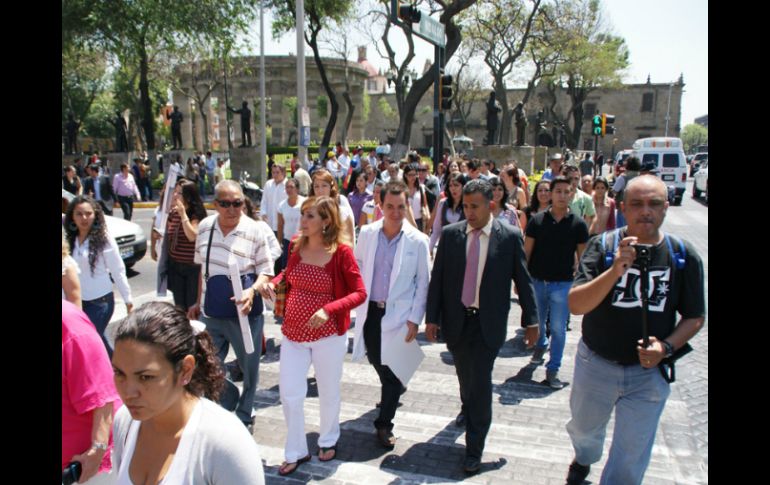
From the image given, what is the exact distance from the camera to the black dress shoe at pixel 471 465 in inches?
161

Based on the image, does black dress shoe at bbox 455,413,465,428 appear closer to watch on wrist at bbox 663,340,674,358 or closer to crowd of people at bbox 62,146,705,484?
crowd of people at bbox 62,146,705,484

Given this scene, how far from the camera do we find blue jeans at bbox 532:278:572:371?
18.5 feet

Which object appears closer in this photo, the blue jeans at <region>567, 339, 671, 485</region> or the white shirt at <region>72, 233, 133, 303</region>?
the blue jeans at <region>567, 339, 671, 485</region>

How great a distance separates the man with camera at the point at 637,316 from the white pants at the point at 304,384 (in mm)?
1758

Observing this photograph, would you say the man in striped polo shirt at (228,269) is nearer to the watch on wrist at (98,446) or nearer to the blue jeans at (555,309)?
the watch on wrist at (98,446)

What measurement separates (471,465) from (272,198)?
5.46 meters

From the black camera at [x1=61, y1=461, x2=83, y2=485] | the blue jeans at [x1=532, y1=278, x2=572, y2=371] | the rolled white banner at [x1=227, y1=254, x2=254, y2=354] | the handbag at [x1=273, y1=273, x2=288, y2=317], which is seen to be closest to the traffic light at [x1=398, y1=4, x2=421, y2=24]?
the blue jeans at [x1=532, y1=278, x2=572, y2=371]

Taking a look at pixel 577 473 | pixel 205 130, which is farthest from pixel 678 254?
pixel 205 130

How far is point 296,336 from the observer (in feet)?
13.5

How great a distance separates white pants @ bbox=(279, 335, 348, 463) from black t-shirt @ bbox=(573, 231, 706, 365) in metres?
1.86
